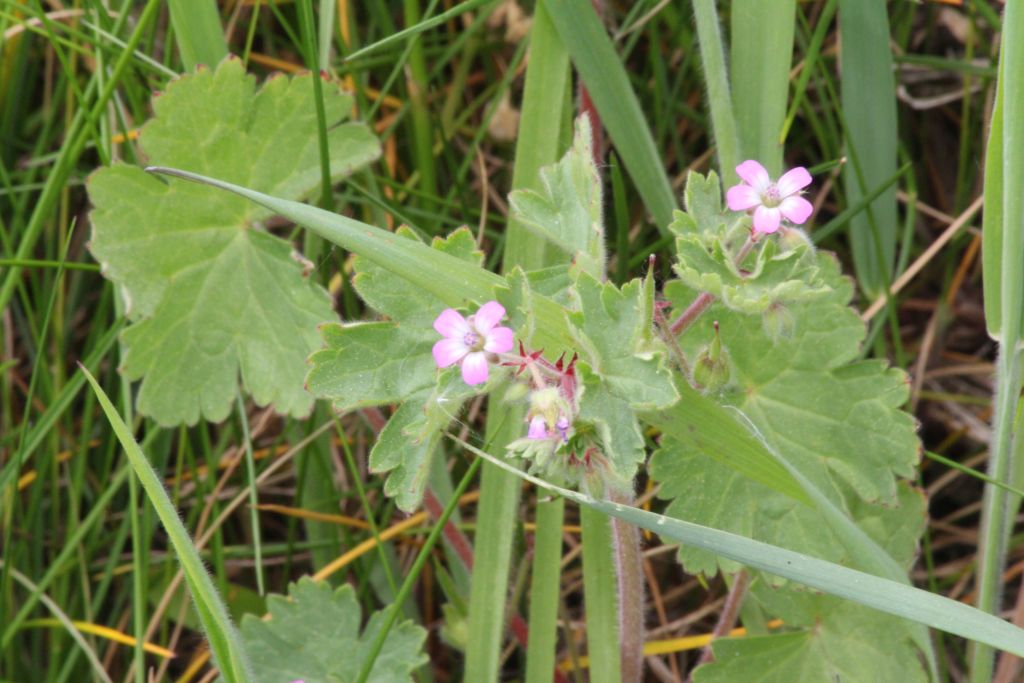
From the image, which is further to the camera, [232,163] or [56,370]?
[56,370]

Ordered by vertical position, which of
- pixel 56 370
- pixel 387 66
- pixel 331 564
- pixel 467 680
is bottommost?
pixel 331 564

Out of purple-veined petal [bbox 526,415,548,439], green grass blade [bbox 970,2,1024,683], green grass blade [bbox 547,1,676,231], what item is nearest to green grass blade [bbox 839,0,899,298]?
green grass blade [bbox 547,1,676,231]

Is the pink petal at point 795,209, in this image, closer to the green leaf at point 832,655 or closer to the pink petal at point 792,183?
the pink petal at point 792,183

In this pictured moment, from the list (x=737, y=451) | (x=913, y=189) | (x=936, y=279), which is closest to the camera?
(x=737, y=451)

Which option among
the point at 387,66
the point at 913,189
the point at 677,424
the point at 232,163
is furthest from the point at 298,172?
the point at 913,189

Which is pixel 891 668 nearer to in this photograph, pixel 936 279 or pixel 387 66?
pixel 936 279

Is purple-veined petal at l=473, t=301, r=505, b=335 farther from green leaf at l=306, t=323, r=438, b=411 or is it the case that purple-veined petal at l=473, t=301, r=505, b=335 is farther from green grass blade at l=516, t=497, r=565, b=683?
green grass blade at l=516, t=497, r=565, b=683
